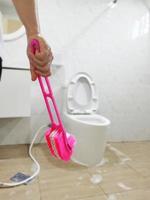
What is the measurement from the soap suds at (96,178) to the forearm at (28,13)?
3.44ft

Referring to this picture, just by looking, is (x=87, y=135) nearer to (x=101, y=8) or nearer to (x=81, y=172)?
(x=81, y=172)

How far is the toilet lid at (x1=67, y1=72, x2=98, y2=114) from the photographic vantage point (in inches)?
68.1

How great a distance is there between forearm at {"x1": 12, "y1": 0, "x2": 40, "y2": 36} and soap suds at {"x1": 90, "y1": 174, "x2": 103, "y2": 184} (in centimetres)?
105

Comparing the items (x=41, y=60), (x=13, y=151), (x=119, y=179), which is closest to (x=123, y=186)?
(x=119, y=179)

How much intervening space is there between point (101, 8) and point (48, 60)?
1616 millimetres

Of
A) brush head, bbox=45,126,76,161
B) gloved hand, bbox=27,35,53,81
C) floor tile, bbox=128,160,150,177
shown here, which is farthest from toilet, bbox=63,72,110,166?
gloved hand, bbox=27,35,53,81

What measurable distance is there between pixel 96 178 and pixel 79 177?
11 centimetres

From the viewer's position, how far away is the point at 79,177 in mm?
1336

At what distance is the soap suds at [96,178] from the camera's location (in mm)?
1293

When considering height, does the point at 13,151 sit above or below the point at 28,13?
below

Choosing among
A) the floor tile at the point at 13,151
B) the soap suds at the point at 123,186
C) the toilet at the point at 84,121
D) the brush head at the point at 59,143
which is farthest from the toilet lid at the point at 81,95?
the brush head at the point at 59,143

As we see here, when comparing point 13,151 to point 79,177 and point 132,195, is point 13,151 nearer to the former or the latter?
point 79,177

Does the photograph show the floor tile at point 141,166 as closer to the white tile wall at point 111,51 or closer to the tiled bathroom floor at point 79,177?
the tiled bathroom floor at point 79,177

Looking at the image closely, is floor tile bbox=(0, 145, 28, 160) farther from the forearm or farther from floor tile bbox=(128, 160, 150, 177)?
the forearm
